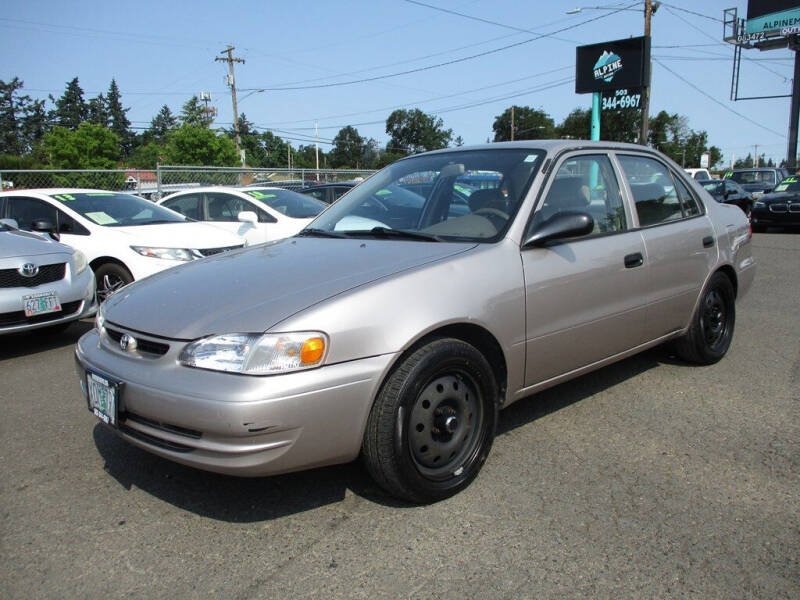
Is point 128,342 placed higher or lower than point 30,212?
lower

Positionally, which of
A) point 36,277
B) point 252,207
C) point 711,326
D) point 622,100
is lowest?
point 711,326

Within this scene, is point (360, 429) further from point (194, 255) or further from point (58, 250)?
point (194, 255)

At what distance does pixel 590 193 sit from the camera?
3.72 meters

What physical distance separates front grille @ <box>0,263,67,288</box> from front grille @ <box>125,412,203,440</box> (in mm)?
3465

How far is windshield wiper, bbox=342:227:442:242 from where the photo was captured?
3.30 m

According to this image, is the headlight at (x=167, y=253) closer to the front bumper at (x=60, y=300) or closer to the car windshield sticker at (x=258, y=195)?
the front bumper at (x=60, y=300)

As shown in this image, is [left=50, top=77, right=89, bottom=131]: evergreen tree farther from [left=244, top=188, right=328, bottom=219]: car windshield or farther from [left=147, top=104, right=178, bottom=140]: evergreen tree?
[left=244, top=188, right=328, bottom=219]: car windshield

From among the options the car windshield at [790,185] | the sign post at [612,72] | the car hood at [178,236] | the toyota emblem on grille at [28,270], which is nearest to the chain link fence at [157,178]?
the car hood at [178,236]

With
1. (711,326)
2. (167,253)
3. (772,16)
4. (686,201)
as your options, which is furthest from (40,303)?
(772,16)

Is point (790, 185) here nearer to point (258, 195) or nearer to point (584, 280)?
point (258, 195)

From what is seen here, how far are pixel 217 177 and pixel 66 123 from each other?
92131 millimetres

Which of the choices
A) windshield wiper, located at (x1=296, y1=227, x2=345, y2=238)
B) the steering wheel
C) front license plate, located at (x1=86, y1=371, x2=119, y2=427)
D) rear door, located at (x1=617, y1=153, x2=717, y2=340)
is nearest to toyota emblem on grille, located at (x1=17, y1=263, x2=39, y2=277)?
windshield wiper, located at (x1=296, y1=227, x2=345, y2=238)

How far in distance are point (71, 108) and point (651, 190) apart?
110 meters

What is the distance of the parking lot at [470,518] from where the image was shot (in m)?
2.28
